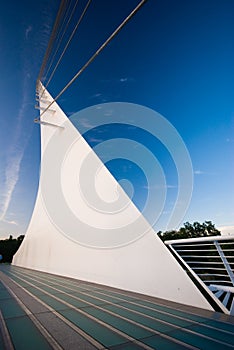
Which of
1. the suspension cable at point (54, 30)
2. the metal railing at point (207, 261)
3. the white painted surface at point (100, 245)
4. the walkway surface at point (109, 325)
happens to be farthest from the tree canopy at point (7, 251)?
the metal railing at point (207, 261)

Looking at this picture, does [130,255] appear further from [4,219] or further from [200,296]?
[4,219]

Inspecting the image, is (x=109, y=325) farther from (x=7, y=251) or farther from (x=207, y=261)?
(x=7, y=251)

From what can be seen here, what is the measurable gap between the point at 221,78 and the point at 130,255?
13.2 feet

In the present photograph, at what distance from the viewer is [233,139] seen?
521 centimetres

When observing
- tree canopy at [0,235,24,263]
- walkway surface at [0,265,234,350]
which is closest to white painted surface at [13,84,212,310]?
walkway surface at [0,265,234,350]

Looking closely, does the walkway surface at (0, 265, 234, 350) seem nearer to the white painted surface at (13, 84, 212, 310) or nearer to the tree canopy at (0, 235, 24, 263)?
the white painted surface at (13, 84, 212, 310)

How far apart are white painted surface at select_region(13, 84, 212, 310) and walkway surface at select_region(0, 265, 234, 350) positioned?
0.31 meters

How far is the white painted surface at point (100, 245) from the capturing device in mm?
2402

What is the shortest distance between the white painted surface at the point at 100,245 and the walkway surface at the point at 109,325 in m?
0.31

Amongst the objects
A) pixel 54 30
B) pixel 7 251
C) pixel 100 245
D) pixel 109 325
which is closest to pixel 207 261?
pixel 109 325

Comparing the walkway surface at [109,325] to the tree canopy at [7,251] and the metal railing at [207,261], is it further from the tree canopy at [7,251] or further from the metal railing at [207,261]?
the tree canopy at [7,251]

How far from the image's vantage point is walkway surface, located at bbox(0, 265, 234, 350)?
120cm

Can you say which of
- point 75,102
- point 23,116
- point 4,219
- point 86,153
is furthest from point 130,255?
point 4,219

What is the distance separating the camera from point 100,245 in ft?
12.1
